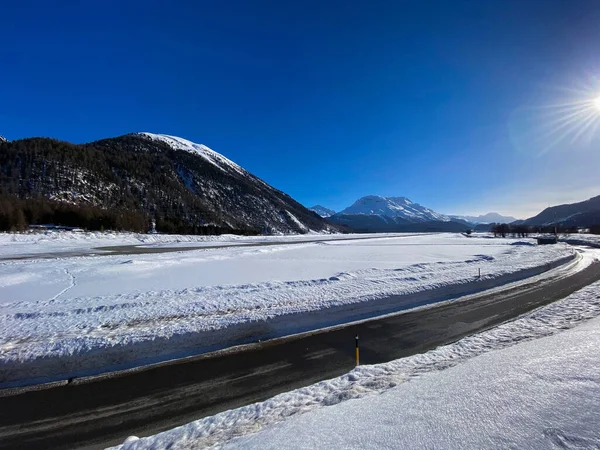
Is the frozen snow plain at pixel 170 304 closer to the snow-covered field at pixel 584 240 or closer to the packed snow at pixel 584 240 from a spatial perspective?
the packed snow at pixel 584 240

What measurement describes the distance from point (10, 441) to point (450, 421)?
630cm

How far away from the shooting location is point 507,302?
11.8 m

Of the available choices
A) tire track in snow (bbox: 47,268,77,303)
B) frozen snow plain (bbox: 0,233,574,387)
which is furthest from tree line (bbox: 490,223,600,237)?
tire track in snow (bbox: 47,268,77,303)

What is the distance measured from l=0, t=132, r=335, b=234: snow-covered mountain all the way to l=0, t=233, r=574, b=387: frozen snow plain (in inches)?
2456

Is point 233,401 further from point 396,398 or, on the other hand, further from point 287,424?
point 396,398

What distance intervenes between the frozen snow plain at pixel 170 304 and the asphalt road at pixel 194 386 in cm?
93

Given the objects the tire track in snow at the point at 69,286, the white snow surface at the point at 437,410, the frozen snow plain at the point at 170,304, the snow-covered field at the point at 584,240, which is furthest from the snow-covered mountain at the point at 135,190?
the snow-covered field at the point at 584,240

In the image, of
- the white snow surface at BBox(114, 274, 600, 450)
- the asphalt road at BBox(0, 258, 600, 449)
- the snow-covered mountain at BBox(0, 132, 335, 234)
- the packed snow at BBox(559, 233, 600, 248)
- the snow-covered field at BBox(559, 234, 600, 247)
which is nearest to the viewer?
the white snow surface at BBox(114, 274, 600, 450)

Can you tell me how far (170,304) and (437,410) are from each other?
986 cm

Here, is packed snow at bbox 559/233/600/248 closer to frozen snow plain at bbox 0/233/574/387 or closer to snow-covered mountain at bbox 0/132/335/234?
frozen snow plain at bbox 0/233/574/387

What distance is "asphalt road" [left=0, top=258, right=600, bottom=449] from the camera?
14.9 feet

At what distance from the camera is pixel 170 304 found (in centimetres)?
1086

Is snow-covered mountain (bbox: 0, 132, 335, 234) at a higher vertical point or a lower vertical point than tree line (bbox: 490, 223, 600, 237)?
higher

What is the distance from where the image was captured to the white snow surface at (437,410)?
3086 mm
